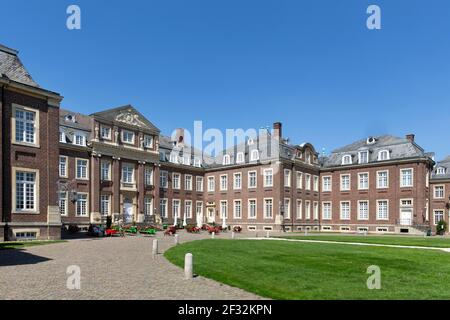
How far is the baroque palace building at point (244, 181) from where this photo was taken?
124 ft

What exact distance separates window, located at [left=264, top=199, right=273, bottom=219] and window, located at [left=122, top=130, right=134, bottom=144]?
54.8 ft

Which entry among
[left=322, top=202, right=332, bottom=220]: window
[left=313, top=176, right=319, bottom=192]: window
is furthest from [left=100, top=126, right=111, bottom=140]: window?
[left=322, top=202, right=332, bottom=220]: window

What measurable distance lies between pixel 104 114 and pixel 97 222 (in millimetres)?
10761

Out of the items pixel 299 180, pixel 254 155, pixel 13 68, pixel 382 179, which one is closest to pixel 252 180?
pixel 254 155

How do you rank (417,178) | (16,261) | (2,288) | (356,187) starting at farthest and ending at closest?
1. (356,187)
2. (417,178)
3. (16,261)
4. (2,288)

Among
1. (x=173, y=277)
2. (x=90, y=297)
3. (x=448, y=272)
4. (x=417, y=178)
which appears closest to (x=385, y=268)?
(x=448, y=272)

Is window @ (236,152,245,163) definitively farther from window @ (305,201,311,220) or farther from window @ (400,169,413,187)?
window @ (400,169,413,187)

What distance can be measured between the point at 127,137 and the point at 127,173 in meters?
3.87

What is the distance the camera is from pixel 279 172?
142 feet

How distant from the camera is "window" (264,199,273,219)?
1741 inches

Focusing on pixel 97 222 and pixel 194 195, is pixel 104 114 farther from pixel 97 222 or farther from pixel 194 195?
pixel 194 195

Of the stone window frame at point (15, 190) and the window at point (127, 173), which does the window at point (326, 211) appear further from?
the stone window frame at point (15, 190)

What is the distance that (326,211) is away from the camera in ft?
166

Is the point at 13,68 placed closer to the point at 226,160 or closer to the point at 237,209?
the point at 226,160
